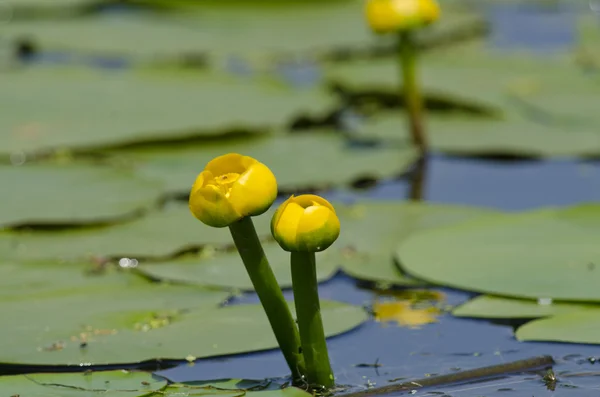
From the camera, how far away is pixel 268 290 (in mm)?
1496

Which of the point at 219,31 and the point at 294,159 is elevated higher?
the point at 219,31

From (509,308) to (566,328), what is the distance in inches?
5.6

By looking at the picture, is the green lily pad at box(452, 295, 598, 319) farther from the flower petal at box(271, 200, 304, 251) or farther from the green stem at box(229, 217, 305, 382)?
the flower petal at box(271, 200, 304, 251)

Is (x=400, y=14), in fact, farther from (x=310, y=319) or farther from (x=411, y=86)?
(x=310, y=319)

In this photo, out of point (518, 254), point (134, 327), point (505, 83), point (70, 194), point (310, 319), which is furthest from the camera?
point (505, 83)

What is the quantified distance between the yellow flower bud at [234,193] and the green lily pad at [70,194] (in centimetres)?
→ 105

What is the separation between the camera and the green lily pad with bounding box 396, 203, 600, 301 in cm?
196

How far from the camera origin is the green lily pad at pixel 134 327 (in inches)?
68.8

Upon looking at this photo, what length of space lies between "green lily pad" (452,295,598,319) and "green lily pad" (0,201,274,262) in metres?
0.55

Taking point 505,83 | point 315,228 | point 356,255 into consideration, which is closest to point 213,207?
point 315,228

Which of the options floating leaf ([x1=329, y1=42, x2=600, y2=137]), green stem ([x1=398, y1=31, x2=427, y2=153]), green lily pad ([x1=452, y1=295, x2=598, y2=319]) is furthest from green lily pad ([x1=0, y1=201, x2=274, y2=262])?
floating leaf ([x1=329, y1=42, x2=600, y2=137])

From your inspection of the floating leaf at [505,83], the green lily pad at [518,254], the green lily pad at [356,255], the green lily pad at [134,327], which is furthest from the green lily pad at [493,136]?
the green lily pad at [134,327]

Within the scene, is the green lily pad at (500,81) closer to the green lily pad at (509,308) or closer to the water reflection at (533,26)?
the water reflection at (533,26)

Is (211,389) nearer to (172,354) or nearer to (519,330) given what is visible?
(172,354)
